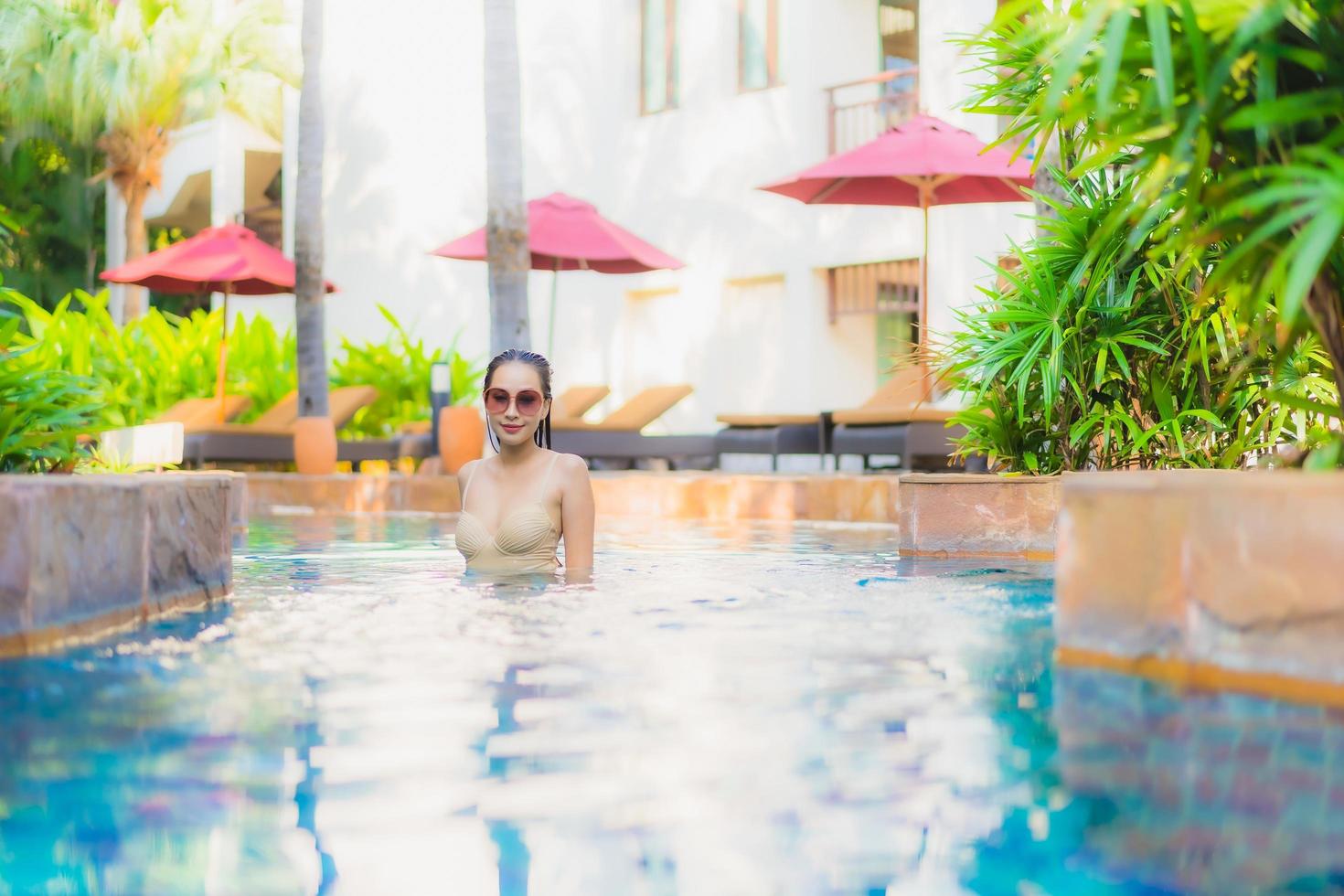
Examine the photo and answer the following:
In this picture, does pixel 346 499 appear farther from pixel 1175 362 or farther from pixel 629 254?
pixel 1175 362

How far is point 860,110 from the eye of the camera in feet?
63.0

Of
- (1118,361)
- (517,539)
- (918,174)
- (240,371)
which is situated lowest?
(517,539)

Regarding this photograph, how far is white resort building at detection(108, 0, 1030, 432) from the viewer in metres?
18.9

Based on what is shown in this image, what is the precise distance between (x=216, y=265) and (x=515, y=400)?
11.8m

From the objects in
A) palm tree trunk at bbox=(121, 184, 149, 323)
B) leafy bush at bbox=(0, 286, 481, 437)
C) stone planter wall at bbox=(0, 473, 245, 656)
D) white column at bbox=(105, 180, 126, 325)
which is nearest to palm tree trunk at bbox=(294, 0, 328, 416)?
leafy bush at bbox=(0, 286, 481, 437)

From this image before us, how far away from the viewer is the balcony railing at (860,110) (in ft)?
61.8

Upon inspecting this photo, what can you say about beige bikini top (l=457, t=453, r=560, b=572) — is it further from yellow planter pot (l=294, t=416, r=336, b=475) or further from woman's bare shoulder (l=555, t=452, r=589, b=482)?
yellow planter pot (l=294, t=416, r=336, b=475)

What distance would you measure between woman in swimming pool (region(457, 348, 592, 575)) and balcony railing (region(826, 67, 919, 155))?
13.5 m

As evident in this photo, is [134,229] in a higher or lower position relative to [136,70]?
lower

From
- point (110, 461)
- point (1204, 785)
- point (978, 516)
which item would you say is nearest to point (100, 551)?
point (1204, 785)

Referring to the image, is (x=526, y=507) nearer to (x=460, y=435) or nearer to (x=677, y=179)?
(x=460, y=435)

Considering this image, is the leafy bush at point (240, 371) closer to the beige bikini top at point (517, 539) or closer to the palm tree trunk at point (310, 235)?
the palm tree trunk at point (310, 235)

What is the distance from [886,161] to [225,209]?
1706 cm

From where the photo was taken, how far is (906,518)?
7547 mm
